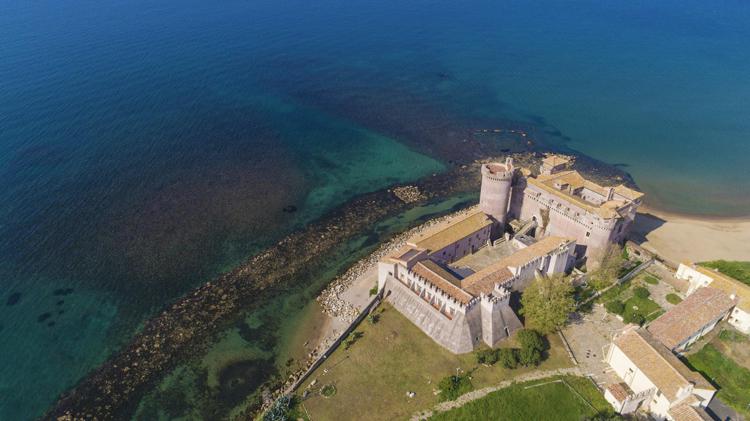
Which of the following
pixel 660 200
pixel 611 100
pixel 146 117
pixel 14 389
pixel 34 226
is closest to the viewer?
pixel 14 389

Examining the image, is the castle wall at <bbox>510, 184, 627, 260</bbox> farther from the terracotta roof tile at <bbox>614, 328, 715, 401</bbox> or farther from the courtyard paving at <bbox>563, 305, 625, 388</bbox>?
the terracotta roof tile at <bbox>614, 328, 715, 401</bbox>

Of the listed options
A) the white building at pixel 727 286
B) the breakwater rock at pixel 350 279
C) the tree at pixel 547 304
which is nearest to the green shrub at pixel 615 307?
the tree at pixel 547 304

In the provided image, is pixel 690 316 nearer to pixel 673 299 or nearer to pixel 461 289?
pixel 673 299

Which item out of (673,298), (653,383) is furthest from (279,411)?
(673,298)

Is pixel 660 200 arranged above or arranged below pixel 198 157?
below

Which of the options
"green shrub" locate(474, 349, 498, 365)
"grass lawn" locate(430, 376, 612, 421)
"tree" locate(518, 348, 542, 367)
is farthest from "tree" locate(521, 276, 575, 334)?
"grass lawn" locate(430, 376, 612, 421)

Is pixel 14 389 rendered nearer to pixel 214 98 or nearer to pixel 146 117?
pixel 146 117

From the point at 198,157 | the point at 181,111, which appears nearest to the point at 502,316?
the point at 198,157
